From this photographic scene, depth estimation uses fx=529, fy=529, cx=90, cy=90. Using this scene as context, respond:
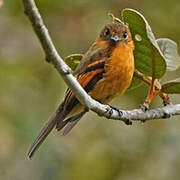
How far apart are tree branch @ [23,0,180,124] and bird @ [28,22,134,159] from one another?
0.55m

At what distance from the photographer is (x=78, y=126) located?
6.21 metres

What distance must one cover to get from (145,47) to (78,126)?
2863mm

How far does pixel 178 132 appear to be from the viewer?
5.52m

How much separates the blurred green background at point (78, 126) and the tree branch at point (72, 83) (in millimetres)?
1850

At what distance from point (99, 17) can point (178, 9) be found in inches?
37.9

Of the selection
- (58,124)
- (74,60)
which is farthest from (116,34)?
(58,124)

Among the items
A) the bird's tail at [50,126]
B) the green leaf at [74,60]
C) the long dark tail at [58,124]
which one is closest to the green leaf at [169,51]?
the green leaf at [74,60]

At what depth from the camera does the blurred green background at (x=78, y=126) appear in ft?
17.1

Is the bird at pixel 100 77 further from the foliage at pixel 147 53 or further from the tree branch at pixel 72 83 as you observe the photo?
the tree branch at pixel 72 83

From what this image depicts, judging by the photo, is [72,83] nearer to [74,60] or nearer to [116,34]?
[74,60]

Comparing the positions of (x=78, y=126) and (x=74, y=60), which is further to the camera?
(x=78, y=126)

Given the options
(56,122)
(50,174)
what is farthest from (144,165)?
(56,122)

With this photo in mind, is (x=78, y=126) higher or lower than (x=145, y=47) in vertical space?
lower

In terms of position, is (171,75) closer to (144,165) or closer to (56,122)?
(144,165)
